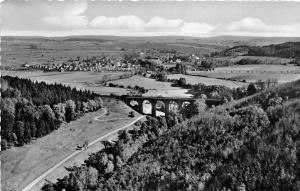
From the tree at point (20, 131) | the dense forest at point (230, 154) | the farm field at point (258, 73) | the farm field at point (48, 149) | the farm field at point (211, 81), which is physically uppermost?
the dense forest at point (230, 154)

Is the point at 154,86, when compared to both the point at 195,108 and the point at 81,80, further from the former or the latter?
the point at 195,108

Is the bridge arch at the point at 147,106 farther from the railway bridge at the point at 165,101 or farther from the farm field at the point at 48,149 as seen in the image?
the farm field at the point at 48,149

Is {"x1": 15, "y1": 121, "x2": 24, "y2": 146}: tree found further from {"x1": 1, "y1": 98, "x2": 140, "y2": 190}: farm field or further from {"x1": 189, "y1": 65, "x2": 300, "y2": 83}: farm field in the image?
{"x1": 189, "y1": 65, "x2": 300, "y2": 83}: farm field

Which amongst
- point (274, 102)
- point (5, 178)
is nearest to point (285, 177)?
point (274, 102)

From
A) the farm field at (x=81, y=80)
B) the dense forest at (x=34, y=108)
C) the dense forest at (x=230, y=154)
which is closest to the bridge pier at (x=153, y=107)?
the dense forest at (x=34, y=108)

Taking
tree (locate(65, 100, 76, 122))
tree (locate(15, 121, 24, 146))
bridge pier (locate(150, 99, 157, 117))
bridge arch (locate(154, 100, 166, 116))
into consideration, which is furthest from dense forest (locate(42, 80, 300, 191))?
bridge arch (locate(154, 100, 166, 116))

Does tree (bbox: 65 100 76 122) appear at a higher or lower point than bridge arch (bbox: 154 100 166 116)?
higher
